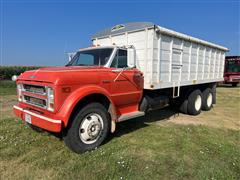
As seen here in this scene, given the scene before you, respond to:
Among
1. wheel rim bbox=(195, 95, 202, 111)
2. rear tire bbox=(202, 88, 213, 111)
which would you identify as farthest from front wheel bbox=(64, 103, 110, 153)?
rear tire bbox=(202, 88, 213, 111)

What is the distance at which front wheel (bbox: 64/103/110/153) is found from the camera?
145 inches

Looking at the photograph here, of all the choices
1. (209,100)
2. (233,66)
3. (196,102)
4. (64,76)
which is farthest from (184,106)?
(233,66)

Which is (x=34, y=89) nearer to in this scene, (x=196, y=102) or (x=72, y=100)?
(x=72, y=100)

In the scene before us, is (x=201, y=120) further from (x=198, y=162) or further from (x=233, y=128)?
(x=198, y=162)

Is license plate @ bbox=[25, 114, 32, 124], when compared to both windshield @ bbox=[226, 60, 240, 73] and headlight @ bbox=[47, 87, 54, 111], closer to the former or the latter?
headlight @ bbox=[47, 87, 54, 111]

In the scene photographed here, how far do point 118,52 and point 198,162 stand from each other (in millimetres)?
3029

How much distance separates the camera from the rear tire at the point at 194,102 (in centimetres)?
732

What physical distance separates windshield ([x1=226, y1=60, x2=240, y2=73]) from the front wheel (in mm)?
20412

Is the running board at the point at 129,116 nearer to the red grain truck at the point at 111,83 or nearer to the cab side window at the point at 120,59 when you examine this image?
the red grain truck at the point at 111,83

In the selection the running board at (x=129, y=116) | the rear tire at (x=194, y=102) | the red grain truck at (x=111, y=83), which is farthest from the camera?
the rear tire at (x=194, y=102)

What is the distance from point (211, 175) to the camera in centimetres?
318

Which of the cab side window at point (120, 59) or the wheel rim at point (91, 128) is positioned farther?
the cab side window at point (120, 59)

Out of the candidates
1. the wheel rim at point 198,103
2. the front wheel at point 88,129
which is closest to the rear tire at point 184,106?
the wheel rim at point 198,103

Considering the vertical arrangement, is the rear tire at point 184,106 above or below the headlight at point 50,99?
below
